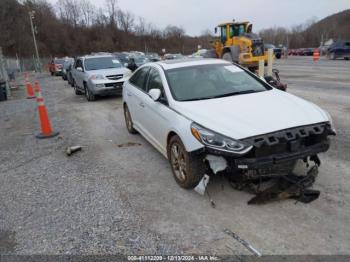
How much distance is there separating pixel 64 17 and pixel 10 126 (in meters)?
83.1

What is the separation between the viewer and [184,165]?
3951 millimetres

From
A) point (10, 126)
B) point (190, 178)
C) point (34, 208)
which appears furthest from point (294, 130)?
point (10, 126)

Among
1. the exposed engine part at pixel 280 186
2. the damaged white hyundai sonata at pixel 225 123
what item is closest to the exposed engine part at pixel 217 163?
the damaged white hyundai sonata at pixel 225 123

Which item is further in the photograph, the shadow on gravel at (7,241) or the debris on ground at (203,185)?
the debris on ground at (203,185)

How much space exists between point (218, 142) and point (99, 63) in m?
10.6

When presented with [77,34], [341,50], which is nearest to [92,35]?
[77,34]

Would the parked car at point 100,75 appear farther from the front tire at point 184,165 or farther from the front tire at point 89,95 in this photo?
the front tire at point 184,165

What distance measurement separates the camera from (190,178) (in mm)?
3881

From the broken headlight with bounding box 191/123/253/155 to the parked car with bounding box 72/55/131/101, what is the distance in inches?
346

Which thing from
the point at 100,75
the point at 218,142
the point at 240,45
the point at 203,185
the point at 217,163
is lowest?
the point at 203,185

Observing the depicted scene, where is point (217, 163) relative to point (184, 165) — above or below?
above

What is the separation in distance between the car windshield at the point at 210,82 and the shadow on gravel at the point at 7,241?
2.63m

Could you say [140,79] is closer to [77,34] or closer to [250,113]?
[250,113]

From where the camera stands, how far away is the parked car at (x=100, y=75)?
11.7 m
